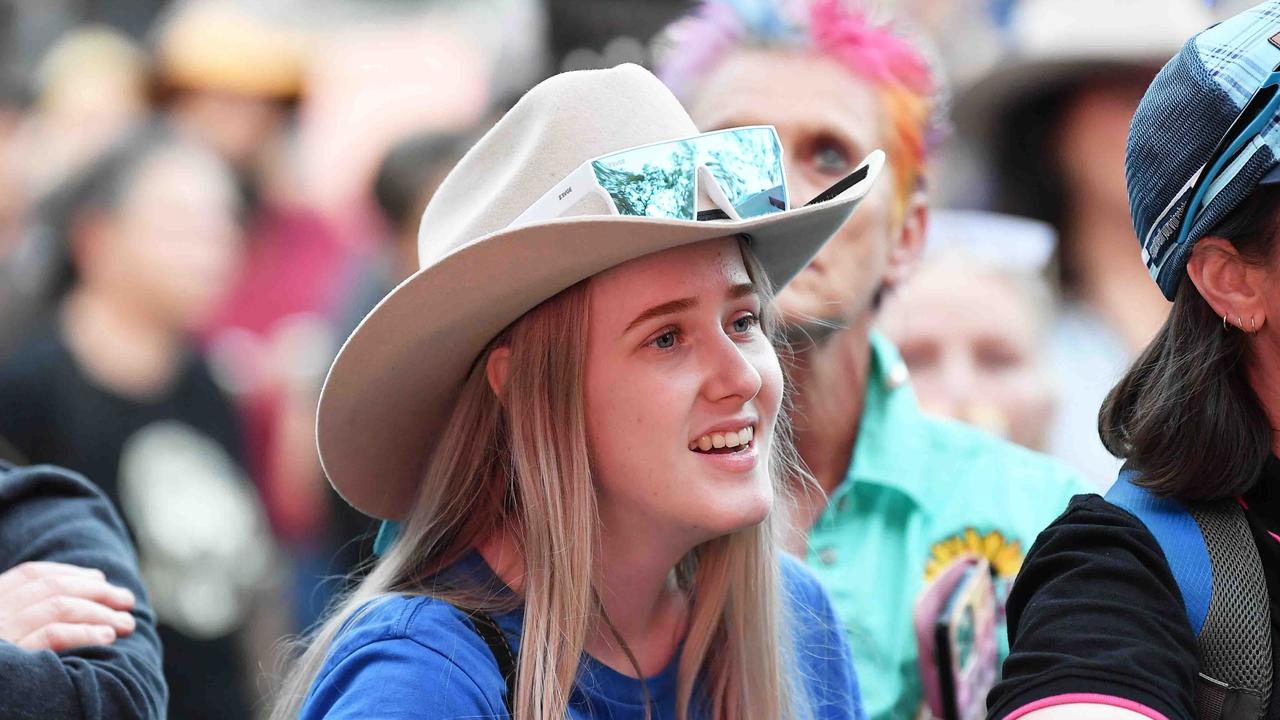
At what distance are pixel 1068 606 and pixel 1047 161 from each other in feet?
11.9

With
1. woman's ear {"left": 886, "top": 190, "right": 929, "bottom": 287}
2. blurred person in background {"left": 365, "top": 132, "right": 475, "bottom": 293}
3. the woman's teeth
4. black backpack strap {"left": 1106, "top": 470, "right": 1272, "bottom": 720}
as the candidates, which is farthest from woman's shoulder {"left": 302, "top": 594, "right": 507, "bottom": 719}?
blurred person in background {"left": 365, "top": 132, "right": 475, "bottom": 293}

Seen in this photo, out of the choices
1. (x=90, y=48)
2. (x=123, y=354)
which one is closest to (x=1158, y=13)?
(x=123, y=354)

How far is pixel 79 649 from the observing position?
2.35 m

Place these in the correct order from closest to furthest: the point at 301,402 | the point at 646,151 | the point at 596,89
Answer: the point at 646,151
the point at 596,89
the point at 301,402

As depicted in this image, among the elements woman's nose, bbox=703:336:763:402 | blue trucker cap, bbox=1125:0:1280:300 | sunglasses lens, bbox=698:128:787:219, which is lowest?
woman's nose, bbox=703:336:763:402

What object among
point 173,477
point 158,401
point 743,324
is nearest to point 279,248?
point 158,401

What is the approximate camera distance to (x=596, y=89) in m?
2.32

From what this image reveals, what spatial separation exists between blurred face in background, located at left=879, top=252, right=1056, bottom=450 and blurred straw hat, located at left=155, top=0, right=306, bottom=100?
3.44 meters

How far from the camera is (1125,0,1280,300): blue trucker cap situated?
1731 mm

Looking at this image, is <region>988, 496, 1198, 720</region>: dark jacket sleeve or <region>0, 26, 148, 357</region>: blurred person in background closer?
<region>988, 496, 1198, 720</region>: dark jacket sleeve

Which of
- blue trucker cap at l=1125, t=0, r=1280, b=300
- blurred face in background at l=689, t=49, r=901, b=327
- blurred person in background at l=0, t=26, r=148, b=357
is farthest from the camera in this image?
blurred person in background at l=0, t=26, r=148, b=357

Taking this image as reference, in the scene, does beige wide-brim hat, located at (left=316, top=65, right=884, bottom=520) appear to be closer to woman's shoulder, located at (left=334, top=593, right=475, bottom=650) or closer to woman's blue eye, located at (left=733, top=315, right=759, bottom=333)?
woman's blue eye, located at (left=733, top=315, right=759, bottom=333)

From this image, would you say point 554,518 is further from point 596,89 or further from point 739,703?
point 596,89

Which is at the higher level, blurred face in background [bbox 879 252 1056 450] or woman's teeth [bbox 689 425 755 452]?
woman's teeth [bbox 689 425 755 452]
